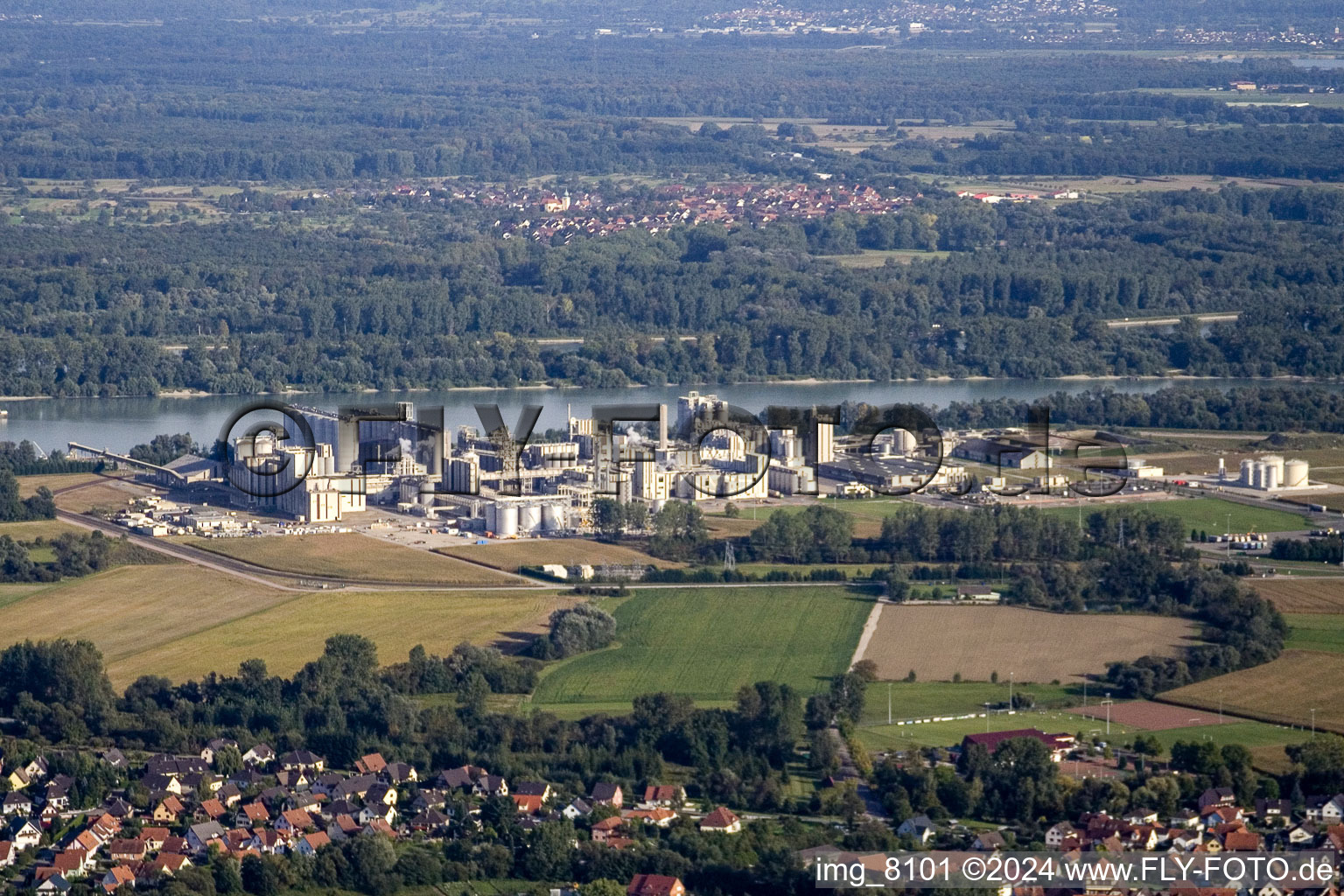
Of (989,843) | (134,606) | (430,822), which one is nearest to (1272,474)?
(134,606)

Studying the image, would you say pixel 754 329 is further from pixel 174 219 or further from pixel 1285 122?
pixel 1285 122

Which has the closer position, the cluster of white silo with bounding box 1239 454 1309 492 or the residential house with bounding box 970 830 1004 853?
the residential house with bounding box 970 830 1004 853

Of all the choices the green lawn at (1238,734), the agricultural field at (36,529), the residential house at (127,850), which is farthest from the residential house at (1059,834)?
the agricultural field at (36,529)

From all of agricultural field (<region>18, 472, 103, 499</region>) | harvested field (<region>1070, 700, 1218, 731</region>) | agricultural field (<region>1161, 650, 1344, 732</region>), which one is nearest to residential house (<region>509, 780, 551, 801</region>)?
harvested field (<region>1070, 700, 1218, 731</region>)

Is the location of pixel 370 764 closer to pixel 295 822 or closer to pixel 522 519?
pixel 295 822

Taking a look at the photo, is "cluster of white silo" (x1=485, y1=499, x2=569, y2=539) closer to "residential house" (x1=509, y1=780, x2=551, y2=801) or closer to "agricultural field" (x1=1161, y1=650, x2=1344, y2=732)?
"agricultural field" (x1=1161, y1=650, x2=1344, y2=732)

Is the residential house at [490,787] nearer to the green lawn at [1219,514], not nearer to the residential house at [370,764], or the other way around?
the residential house at [370,764]
